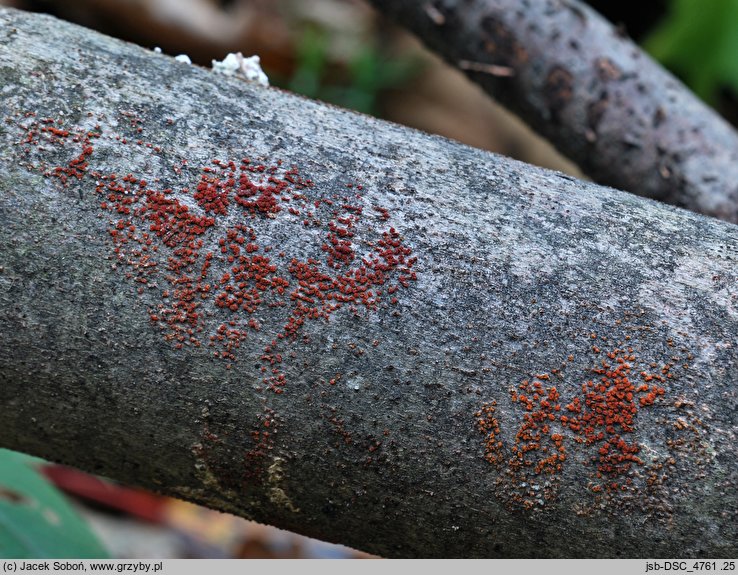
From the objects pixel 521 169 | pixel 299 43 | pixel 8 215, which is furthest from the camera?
pixel 299 43

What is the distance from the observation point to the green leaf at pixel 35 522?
1207 mm

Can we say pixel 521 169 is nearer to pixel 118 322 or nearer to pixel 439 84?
pixel 118 322

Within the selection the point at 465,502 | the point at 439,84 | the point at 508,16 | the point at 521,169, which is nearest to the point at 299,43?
the point at 439,84

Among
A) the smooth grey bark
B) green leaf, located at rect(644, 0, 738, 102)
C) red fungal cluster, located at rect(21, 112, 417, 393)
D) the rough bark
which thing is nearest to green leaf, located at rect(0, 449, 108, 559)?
the smooth grey bark

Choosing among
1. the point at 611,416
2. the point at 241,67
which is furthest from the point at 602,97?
the point at 611,416

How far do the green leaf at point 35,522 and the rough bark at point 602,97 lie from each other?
119 centimetres

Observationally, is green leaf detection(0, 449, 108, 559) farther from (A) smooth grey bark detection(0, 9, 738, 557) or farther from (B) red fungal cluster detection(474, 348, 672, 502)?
(B) red fungal cluster detection(474, 348, 672, 502)

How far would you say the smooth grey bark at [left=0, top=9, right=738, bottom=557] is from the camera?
0.72 m

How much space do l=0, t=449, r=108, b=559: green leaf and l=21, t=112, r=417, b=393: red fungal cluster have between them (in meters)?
0.70

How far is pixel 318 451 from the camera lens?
2.41ft

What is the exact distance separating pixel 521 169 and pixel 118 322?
462mm

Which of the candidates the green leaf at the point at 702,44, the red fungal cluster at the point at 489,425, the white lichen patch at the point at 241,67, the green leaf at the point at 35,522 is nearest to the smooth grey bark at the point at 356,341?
the red fungal cluster at the point at 489,425

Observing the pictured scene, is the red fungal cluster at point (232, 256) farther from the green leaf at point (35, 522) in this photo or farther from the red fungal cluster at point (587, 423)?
the green leaf at point (35, 522)

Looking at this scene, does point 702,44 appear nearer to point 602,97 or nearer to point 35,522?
point 602,97
